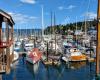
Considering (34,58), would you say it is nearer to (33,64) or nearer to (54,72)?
(33,64)

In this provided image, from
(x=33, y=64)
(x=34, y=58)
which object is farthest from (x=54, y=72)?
(x=34, y=58)

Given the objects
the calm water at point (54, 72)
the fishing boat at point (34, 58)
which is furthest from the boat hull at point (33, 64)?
the calm water at point (54, 72)

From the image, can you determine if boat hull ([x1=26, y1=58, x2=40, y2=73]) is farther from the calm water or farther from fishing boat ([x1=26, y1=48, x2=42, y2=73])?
the calm water

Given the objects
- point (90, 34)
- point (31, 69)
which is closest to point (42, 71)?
point (31, 69)

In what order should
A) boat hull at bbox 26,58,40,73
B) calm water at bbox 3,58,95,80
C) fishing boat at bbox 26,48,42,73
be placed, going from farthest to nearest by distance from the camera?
fishing boat at bbox 26,48,42,73
boat hull at bbox 26,58,40,73
calm water at bbox 3,58,95,80

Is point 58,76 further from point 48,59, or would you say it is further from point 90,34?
point 90,34

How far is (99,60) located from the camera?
82.5 ft

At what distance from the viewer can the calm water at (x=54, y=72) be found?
5638cm

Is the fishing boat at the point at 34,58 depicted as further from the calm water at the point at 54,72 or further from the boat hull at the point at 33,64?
the calm water at the point at 54,72

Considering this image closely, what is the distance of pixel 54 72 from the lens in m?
62.6

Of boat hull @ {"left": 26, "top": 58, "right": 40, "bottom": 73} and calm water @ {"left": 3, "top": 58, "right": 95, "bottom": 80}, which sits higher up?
boat hull @ {"left": 26, "top": 58, "right": 40, "bottom": 73}

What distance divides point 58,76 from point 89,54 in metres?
23.0

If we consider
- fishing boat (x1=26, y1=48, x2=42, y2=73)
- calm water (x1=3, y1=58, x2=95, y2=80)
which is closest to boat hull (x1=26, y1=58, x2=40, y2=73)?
fishing boat (x1=26, y1=48, x2=42, y2=73)

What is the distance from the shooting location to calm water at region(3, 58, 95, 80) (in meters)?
56.4
